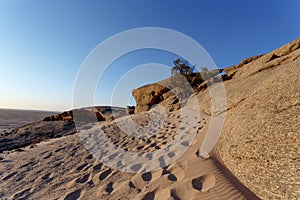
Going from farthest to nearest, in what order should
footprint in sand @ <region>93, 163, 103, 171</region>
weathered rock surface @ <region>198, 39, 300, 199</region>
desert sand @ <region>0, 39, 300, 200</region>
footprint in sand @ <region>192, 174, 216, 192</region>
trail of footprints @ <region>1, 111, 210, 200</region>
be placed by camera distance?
1. footprint in sand @ <region>93, 163, 103, 171</region>
2. trail of footprints @ <region>1, 111, 210, 200</region>
3. footprint in sand @ <region>192, 174, 216, 192</region>
4. desert sand @ <region>0, 39, 300, 200</region>
5. weathered rock surface @ <region>198, 39, 300, 199</region>

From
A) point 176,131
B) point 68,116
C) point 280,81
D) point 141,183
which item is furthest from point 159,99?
point 141,183

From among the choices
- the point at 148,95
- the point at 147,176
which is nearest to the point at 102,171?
the point at 147,176

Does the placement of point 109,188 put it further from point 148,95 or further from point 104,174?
point 148,95

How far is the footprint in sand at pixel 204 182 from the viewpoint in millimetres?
3313

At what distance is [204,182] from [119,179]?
1841 mm

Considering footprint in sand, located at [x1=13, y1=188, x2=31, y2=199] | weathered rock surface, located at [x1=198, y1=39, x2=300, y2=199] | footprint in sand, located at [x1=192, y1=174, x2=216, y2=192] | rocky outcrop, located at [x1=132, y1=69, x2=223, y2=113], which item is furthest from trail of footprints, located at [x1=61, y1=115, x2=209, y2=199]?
rocky outcrop, located at [x1=132, y1=69, x2=223, y2=113]

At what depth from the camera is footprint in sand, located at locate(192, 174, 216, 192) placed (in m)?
3.31

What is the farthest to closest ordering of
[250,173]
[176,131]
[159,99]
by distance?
[159,99] < [176,131] < [250,173]

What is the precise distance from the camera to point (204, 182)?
3.49m

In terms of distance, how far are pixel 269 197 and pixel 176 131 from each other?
4245 millimetres

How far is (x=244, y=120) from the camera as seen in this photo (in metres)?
4.95

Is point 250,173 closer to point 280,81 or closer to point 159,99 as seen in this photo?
point 280,81

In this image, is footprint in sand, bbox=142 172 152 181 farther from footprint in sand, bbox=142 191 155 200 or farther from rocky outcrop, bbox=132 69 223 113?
rocky outcrop, bbox=132 69 223 113

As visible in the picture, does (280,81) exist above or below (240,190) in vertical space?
above
